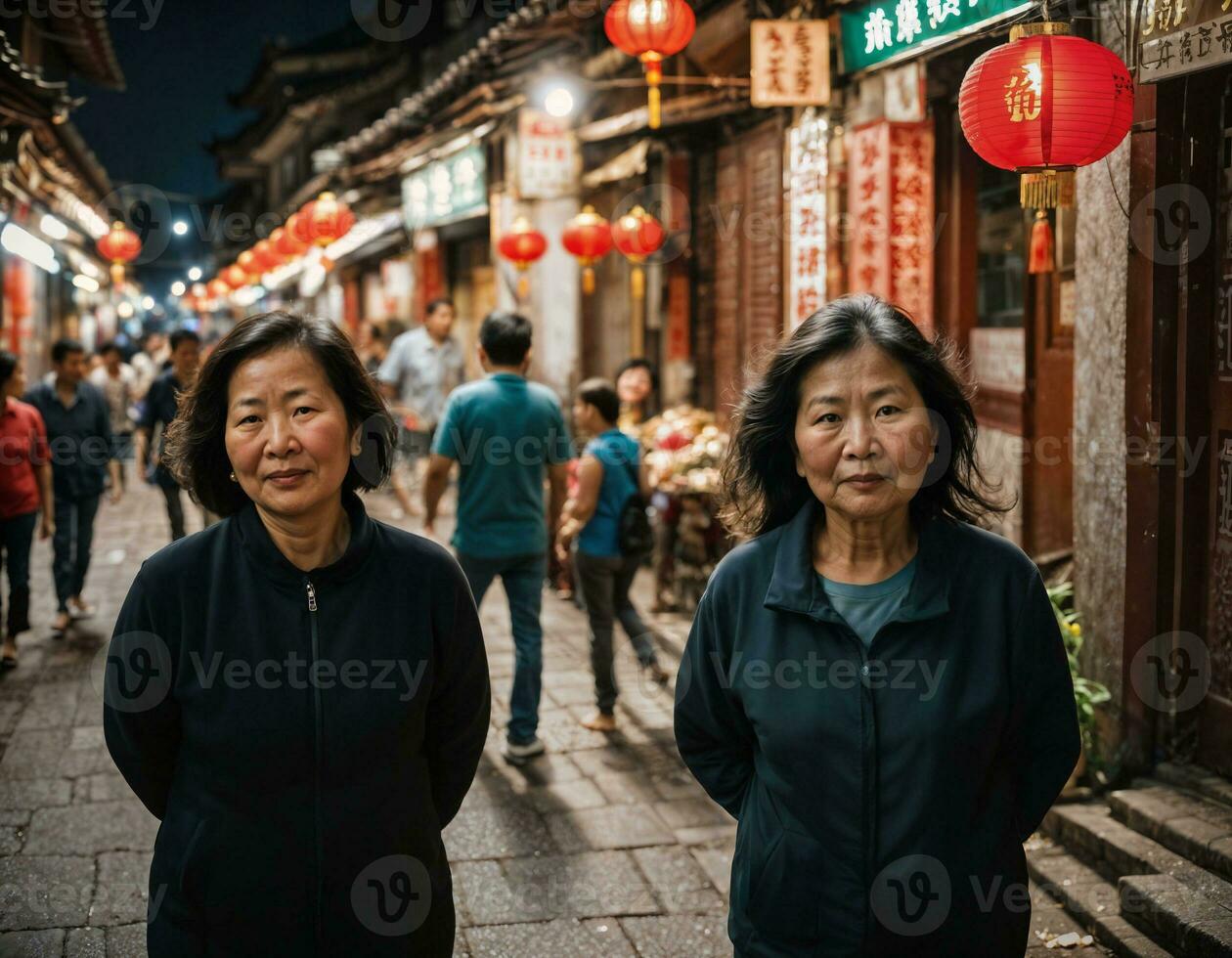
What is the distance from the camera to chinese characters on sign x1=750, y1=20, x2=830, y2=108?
8.67m

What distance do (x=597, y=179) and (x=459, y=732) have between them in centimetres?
1303

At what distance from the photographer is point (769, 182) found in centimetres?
1101

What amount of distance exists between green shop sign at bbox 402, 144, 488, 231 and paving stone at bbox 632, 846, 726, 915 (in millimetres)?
12161

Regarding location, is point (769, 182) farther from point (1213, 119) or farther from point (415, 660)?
point (415, 660)

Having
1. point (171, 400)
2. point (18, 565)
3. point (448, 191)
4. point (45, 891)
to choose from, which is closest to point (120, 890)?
point (45, 891)

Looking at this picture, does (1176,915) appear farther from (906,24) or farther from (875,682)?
(906,24)

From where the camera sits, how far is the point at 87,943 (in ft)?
15.0

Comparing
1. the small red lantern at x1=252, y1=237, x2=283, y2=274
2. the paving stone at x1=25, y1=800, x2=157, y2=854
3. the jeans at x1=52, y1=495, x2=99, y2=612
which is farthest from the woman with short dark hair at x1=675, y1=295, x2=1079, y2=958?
the small red lantern at x1=252, y1=237, x2=283, y2=274

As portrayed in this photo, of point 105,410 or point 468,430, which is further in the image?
point 105,410

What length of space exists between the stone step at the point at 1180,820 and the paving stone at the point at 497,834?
8.33 ft

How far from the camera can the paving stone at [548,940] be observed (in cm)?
462

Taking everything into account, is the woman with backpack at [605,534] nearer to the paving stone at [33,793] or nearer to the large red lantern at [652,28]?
the large red lantern at [652,28]

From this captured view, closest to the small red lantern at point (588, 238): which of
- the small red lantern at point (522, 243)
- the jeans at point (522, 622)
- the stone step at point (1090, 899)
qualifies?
the small red lantern at point (522, 243)

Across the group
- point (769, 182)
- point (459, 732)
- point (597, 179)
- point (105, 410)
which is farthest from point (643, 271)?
point (459, 732)
